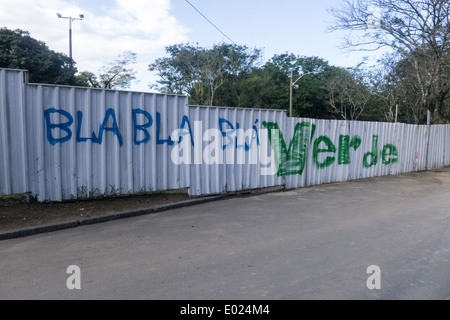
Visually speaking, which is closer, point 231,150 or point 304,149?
point 231,150

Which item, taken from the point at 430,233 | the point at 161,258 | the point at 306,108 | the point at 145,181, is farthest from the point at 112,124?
the point at 306,108

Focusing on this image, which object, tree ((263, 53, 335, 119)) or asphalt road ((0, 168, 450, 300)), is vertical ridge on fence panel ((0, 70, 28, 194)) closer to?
asphalt road ((0, 168, 450, 300))

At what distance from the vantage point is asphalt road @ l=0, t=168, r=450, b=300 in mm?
3373

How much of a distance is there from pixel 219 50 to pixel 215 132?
106 feet

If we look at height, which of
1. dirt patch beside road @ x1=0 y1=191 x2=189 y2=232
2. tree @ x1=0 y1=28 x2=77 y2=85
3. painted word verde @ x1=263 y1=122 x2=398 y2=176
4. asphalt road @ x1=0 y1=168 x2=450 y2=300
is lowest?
asphalt road @ x1=0 y1=168 x2=450 y2=300

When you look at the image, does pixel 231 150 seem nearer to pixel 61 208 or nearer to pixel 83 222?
pixel 83 222

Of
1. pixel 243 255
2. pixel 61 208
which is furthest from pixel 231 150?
pixel 243 255

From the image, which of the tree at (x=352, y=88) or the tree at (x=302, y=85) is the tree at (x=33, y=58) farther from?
the tree at (x=352, y=88)

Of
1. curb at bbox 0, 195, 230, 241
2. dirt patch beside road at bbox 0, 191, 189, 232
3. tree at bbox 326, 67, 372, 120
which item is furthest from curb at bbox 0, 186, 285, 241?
tree at bbox 326, 67, 372, 120

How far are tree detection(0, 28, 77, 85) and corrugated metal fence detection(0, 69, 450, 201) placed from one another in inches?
721

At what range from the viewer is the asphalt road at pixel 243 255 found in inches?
133

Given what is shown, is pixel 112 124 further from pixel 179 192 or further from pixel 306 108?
pixel 306 108

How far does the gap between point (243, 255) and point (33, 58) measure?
2367cm

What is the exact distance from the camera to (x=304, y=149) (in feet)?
31.4
